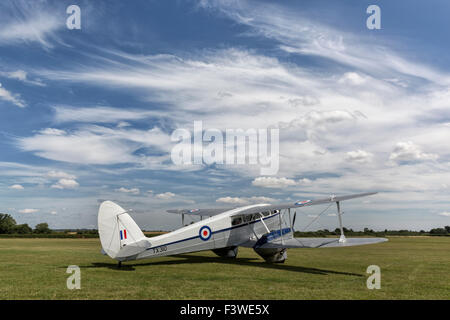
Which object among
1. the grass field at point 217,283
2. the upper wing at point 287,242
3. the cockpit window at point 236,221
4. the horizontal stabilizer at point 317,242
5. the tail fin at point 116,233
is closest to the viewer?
the grass field at point 217,283

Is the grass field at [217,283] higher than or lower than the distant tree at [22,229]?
higher

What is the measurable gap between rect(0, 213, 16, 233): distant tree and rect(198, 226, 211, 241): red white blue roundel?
280 feet

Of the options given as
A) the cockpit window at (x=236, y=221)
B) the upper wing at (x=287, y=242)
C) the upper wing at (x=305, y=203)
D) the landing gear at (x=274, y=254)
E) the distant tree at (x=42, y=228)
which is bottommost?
the distant tree at (x=42, y=228)

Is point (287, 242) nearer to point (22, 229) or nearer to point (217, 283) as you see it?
point (217, 283)

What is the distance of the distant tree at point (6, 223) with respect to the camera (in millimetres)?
82875

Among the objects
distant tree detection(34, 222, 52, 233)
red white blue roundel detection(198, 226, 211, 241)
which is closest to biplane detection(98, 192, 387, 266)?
red white blue roundel detection(198, 226, 211, 241)

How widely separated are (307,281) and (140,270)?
6533 millimetres

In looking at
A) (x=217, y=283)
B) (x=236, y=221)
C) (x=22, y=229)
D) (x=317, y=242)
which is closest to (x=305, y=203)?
(x=317, y=242)

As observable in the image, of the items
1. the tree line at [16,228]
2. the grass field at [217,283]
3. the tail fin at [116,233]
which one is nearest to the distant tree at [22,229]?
the tree line at [16,228]

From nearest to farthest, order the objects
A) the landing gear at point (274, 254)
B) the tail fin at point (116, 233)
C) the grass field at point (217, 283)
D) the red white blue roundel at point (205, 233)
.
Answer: the grass field at point (217, 283)
the tail fin at point (116, 233)
the red white blue roundel at point (205, 233)
the landing gear at point (274, 254)

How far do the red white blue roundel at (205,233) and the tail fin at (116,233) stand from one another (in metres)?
2.83

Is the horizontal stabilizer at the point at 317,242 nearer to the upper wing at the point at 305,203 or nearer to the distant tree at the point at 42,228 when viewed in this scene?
the upper wing at the point at 305,203
